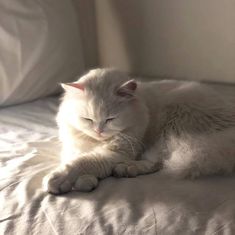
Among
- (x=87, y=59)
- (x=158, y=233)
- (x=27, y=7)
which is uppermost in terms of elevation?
(x=27, y=7)

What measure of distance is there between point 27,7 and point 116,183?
934mm

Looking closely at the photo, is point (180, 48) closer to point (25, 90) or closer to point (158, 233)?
point (25, 90)

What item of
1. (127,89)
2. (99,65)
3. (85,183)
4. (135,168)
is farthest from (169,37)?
(85,183)

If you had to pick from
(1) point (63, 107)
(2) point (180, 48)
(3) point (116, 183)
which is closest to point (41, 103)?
(1) point (63, 107)

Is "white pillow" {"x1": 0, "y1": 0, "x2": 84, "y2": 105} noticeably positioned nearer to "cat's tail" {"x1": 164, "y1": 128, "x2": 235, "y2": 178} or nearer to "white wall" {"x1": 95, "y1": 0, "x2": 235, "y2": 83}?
"white wall" {"x1": 95, "y1": 0, "x2": 235, "y2": 83}

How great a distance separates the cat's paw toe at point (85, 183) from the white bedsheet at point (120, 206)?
15 millimetres

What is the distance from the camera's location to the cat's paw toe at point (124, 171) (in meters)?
1.11

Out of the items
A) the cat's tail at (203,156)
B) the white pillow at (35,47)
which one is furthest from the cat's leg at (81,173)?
the white pillow at (35,47)

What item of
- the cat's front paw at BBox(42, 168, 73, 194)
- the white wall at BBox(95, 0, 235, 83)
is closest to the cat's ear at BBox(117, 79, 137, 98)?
the cat's front paw at BBox(42, 168, 73, 194)

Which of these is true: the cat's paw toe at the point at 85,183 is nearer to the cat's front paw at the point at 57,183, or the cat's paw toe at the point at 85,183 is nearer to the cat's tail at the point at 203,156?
the cat's front paw at the point at 57,183

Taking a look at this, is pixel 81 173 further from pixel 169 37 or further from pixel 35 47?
pixel 169 37

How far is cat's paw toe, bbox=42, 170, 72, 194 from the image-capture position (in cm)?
101

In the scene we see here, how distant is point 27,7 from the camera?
5.45ft

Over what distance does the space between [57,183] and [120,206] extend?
18 cm
